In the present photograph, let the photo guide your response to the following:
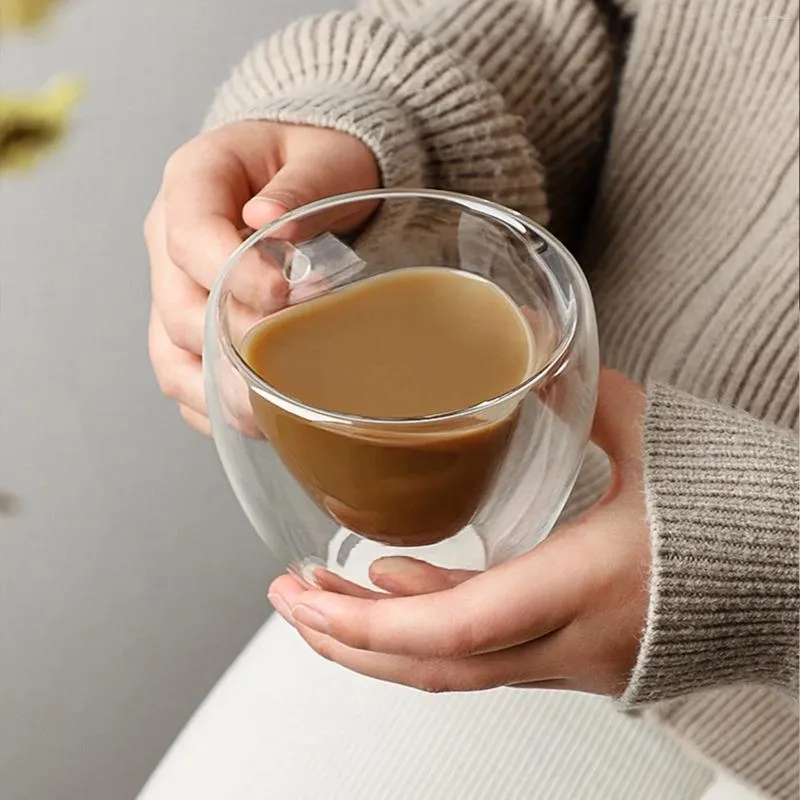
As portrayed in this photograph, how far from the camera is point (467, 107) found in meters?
0.50

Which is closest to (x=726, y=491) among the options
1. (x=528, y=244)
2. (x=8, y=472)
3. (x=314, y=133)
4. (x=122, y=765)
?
(x=528, y=244)

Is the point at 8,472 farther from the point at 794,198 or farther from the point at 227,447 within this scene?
the point at 794,198

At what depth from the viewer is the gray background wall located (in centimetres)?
57

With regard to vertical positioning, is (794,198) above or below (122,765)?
above

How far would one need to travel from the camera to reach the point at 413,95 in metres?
0.49

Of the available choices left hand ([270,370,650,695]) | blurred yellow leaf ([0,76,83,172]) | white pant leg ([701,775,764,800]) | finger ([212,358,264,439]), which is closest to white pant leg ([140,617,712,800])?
white pant leg ([701,775,764,800])

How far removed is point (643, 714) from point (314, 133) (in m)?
0.34

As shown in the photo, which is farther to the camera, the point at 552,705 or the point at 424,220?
the point at 552,705

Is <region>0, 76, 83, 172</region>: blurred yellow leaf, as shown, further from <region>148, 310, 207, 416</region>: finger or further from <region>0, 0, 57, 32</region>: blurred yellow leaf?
<region>148, 310, 207, 416</region>: finger

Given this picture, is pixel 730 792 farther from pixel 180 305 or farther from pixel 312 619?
pixel 180 305

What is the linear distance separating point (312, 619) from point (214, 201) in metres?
0.17

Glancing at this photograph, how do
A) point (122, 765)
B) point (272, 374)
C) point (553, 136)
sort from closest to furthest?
point (272, 374) → point (553, 136) → point (122, 765)

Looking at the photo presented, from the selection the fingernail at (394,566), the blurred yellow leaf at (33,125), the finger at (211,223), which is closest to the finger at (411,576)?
the fingernail at (394,566)

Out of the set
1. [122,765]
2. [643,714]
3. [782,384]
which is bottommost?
[122,765]
